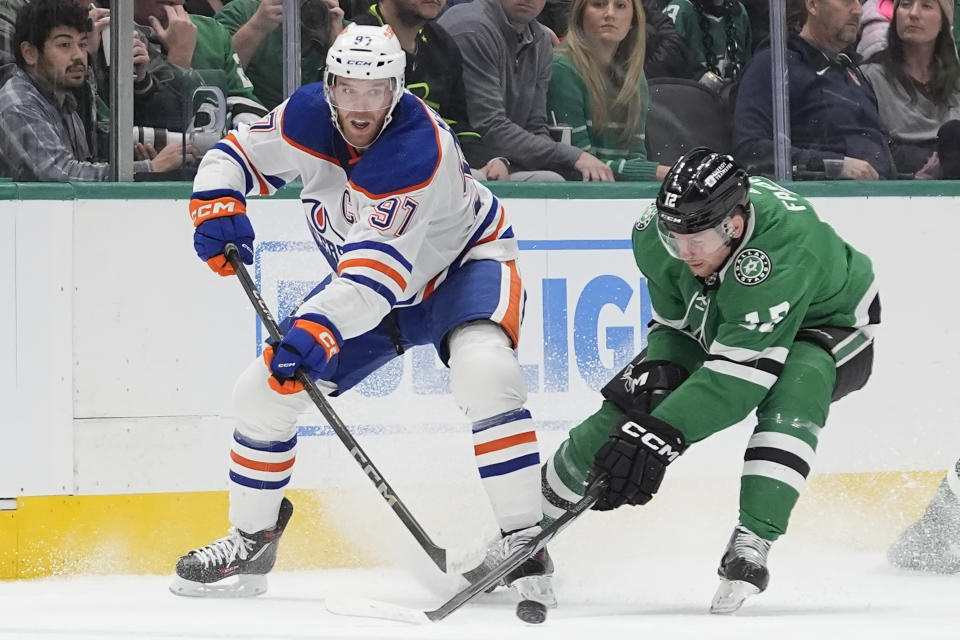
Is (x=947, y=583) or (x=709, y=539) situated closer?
(x=947, y=583)

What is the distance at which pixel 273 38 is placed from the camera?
12.9 feet

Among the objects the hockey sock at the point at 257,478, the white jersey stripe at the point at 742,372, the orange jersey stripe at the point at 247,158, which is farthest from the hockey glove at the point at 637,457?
the orange jersey stripe at the point at 247,158

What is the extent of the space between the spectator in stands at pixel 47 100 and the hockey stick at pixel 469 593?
1577 millimetres

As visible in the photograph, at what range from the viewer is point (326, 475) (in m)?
3.82

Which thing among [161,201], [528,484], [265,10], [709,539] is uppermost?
[265,10]

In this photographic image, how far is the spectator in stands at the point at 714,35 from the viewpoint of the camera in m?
4.14

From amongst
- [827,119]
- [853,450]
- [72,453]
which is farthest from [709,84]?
[72,453]

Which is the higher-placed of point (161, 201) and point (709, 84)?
point (709, 84)

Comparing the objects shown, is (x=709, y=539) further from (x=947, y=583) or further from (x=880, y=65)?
(x=880, y=65)

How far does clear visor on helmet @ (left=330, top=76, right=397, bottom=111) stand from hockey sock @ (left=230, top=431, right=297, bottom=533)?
79 cm

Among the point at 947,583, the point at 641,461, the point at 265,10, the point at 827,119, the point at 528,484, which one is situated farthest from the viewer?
the point at 827,119

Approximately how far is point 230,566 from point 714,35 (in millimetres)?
2177

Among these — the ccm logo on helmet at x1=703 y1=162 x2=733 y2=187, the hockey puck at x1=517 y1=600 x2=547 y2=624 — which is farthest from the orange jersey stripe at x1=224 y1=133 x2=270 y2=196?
the hockey puck at x1=517 y1=600 x2=547 y2=624

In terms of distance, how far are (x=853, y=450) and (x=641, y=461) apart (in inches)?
60.9
